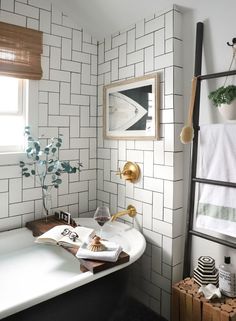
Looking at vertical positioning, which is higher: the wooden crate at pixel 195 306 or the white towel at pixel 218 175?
the white towel at pixel 218 175

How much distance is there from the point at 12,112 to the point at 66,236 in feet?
3.49

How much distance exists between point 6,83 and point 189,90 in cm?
138

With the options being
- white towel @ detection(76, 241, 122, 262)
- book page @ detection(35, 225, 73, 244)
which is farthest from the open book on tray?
white towel @ detection(76, 241, 122, 262)

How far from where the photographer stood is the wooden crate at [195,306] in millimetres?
1436

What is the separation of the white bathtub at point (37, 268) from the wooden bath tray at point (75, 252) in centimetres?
3

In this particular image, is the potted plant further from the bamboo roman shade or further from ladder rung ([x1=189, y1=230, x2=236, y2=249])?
the bamboo roman shade

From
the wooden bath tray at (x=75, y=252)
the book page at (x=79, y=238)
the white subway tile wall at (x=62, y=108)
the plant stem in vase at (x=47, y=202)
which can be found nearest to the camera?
the wooden bath tray at (x=75, y=252)

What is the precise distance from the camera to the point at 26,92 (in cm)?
212

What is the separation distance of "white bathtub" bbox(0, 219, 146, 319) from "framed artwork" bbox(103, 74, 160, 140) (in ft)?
2.46

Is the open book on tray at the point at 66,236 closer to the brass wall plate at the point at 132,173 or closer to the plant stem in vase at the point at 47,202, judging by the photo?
the plant stem in vase at the point at 47,202

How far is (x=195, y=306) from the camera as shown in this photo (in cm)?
154

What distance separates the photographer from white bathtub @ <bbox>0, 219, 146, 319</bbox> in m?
1.24

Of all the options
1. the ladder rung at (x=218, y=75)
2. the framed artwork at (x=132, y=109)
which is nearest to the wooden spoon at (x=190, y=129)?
the ladder rung at (x=218, y=75)

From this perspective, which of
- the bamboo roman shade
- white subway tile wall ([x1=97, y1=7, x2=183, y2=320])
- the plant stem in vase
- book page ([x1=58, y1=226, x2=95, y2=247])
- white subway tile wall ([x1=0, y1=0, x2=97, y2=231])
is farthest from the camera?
the plant stem in vase
